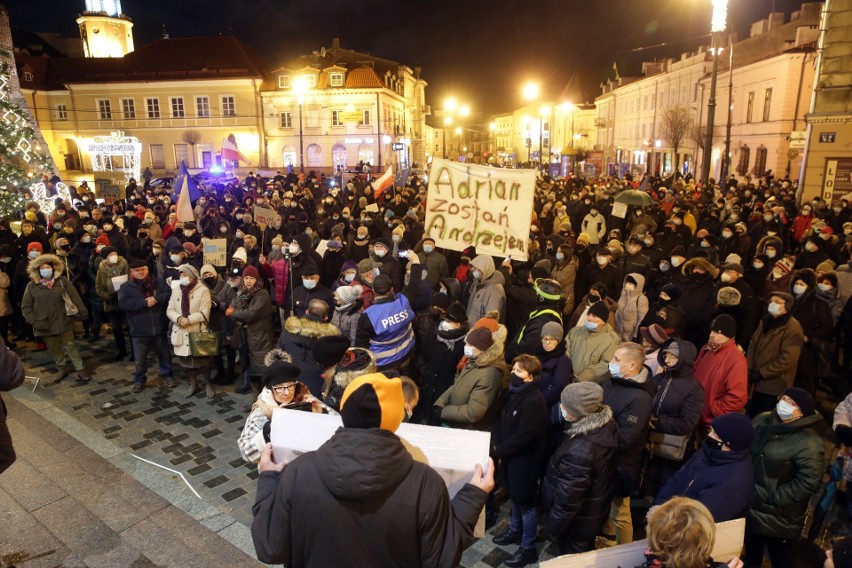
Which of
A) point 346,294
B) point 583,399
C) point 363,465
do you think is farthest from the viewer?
point 346,294

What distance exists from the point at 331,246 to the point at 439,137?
3482 inches

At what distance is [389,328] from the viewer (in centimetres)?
598

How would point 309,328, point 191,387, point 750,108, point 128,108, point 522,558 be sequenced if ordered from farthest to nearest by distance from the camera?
point 128,108 < point 750,108 < point 191,387 < point 309,328 < point 522,558

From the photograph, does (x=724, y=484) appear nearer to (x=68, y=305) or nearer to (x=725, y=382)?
(x=725, y=382)

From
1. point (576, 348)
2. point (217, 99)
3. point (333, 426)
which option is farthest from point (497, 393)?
point (217, 99)

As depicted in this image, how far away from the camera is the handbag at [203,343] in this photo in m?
7.43

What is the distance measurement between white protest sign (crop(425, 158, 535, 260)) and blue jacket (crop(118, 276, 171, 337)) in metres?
4.01

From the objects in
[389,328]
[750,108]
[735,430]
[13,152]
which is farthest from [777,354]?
[750,108]

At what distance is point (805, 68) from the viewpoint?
3059 centimetres

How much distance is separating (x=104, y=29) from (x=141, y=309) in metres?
68.5

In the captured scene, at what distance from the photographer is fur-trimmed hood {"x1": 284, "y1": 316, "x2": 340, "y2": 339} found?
5488mm

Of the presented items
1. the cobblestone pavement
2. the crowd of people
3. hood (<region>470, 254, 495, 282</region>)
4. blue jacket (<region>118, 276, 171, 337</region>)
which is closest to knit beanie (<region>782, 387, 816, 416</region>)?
the crowd of people

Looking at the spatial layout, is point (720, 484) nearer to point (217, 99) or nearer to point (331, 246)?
point (331, 246)

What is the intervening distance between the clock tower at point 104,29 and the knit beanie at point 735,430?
7255 cm
